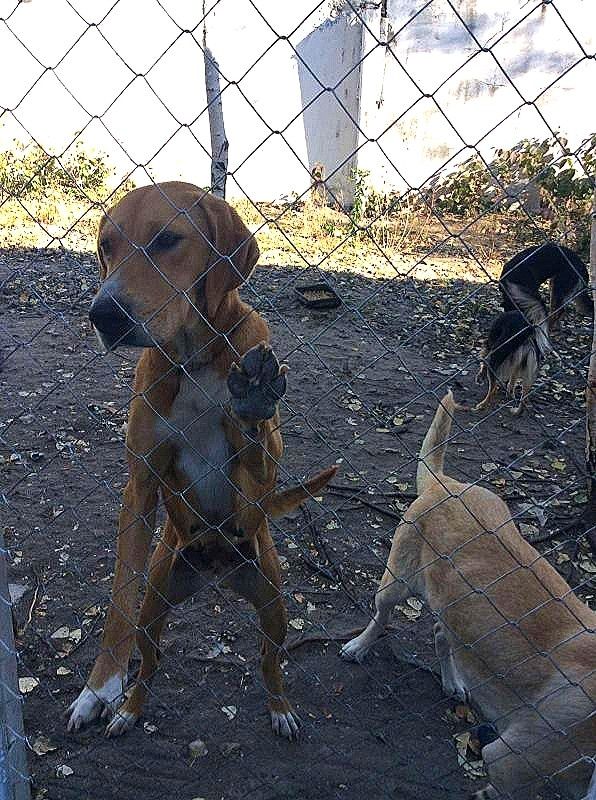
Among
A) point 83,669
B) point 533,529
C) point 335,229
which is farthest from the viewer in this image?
point 335,229

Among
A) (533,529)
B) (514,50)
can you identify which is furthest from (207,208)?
(514,50)

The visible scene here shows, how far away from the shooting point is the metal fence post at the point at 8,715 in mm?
1990

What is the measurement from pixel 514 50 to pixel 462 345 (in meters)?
5.58

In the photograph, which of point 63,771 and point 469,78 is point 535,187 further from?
point 63,771

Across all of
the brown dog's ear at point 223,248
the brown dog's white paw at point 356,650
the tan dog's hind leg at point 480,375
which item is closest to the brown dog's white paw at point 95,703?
the brown dog's white paw at point 356,650

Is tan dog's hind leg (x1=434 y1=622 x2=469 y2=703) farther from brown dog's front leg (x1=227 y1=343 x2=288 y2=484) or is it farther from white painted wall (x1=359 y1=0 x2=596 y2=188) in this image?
white painted wall (x1=359 y1=0 x2=596 y2=188)

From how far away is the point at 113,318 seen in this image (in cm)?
202

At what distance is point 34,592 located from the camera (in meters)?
3.47

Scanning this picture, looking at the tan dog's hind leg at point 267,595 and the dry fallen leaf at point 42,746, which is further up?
the tan dog's hind leg at point 267,595

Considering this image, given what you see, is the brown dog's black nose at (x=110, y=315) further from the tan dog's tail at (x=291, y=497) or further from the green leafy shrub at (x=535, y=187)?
the green leafy shrub at (x=535, y=187)

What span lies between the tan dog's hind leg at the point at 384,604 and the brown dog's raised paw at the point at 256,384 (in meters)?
1.27

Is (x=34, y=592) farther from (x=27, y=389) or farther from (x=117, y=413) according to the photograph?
(x=27, y=389)

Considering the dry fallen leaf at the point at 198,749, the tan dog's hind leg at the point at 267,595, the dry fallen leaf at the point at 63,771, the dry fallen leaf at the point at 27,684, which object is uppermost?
the tan dog's hind leg at the point at 267,595

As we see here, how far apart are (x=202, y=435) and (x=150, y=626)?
0.71 metres
